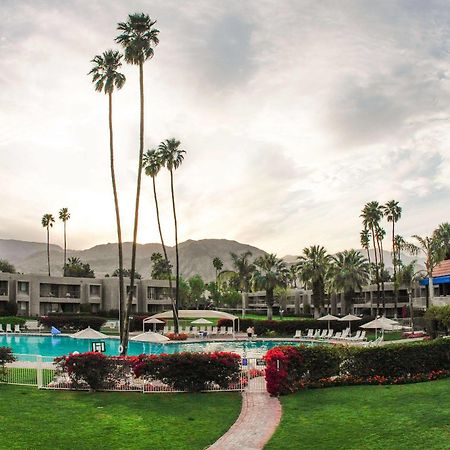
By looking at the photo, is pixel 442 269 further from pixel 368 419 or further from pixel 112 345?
pixel 368 419

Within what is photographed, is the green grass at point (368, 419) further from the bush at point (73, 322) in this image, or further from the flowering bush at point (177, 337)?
the bush at point (73, 322)

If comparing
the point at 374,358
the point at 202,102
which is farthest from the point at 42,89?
the point at 374,358

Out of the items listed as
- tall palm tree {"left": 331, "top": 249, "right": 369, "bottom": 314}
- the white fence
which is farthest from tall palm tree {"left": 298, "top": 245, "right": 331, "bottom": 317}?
the white fence

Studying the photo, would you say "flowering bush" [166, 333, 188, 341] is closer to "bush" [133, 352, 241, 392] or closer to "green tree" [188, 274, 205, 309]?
"bush" [133, 352, 241, 392]

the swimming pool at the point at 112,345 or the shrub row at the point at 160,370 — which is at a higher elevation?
the shrub row at the point at 160,370

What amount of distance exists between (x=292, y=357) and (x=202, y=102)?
14.3m

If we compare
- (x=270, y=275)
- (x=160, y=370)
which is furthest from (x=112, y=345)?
(x=160, y=370)

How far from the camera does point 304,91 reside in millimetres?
25656

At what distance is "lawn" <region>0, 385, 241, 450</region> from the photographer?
12625 mm

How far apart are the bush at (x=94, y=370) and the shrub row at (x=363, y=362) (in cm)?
510

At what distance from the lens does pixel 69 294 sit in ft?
266

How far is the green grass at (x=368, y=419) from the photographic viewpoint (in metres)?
11.6

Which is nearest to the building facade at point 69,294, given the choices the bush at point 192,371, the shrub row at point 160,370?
the shrub row at point 160,370

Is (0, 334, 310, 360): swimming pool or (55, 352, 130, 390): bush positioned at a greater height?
(55, 352, 130, 390): bush
